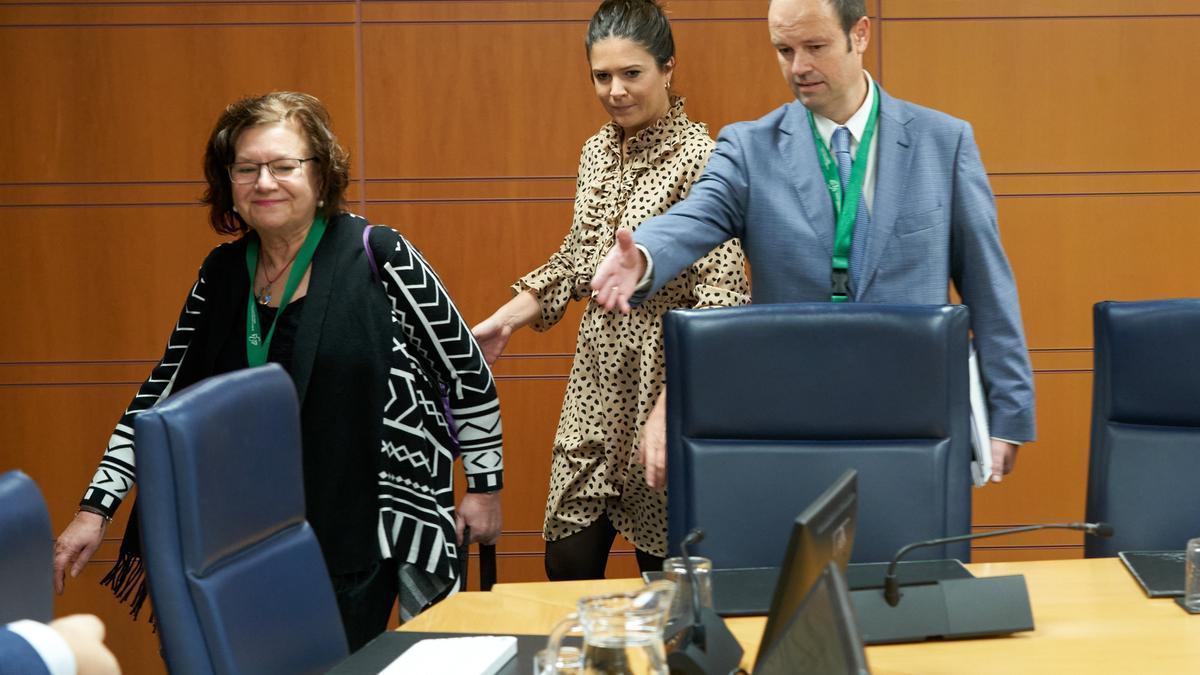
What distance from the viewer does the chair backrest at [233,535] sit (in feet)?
5.80

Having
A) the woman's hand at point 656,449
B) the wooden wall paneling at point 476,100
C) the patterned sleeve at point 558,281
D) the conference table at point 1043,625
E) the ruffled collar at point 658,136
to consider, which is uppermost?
the wooden wall paneling at point 476,100

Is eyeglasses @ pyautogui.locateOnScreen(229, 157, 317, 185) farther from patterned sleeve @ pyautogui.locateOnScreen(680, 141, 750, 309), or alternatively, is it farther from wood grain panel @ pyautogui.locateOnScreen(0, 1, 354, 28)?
wood grain panel @ pyautogui.locateOnScreen(0, 1, 354, 28)

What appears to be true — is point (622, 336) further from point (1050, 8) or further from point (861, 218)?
point (1050, 8)

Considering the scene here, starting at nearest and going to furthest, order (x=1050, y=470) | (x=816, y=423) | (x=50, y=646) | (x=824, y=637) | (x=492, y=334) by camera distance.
Result: (x=824, y=637) → (x=50, y=646) → (x=816, y=423) → (x=492, y=334) → (x=1050, y=470)

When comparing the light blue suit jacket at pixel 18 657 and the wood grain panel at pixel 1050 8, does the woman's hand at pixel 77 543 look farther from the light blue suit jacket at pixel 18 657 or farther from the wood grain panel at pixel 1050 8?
the wood grain panel at pixel 1050 8

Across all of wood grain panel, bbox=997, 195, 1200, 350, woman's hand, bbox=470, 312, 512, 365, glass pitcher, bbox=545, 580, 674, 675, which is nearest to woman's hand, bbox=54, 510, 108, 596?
woman's hand, bbox=470, 312, 512, 365

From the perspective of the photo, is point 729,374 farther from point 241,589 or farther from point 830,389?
point 241,589

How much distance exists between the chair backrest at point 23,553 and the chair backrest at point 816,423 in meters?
1.16

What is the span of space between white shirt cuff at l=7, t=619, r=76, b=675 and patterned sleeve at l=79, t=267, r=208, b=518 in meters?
1.42

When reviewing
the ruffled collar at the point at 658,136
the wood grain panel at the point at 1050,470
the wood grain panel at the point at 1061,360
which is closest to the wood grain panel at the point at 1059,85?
the wood grain panel at the point at 1061,360

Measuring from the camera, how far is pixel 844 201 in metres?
2.81

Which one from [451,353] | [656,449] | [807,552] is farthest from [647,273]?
[807,552]

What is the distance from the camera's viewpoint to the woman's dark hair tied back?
3.21 metres

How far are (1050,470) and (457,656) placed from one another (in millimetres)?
3597
